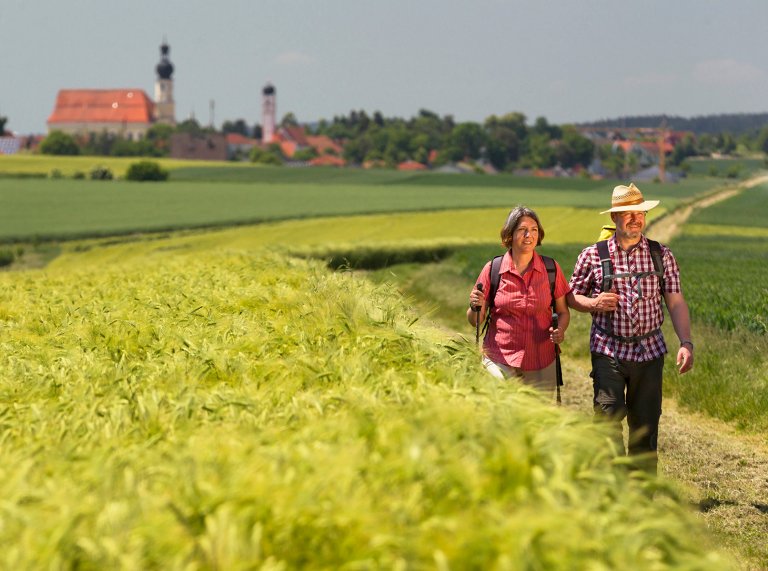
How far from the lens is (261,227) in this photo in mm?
63938

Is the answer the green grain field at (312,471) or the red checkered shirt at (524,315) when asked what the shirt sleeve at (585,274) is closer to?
the red checkered shirt at (524,315)

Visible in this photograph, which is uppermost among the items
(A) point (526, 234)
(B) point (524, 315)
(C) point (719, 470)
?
(A) point (526, 234)

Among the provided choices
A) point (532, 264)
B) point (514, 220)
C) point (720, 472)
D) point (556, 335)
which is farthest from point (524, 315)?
point (720, 472)

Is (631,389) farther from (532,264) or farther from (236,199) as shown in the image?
(236,199)

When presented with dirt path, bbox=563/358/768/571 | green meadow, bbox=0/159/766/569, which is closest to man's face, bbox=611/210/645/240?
green meadow, bbox=0/159/766/569

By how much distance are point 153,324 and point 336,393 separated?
2861 mm

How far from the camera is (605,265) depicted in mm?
8414

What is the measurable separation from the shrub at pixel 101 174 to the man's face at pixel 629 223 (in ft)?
358

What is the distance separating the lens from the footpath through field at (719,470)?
8.67 meters

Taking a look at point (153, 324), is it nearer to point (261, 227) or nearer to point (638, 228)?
point (638, 228)

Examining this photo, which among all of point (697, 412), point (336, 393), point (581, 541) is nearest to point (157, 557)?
point (581, 541)

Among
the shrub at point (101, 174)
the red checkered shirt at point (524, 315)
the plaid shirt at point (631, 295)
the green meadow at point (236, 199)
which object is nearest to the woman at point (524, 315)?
the red checkered shirt at point (524, 315)

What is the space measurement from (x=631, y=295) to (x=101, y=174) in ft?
360

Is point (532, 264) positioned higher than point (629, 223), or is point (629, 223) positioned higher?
point (629, 223)
